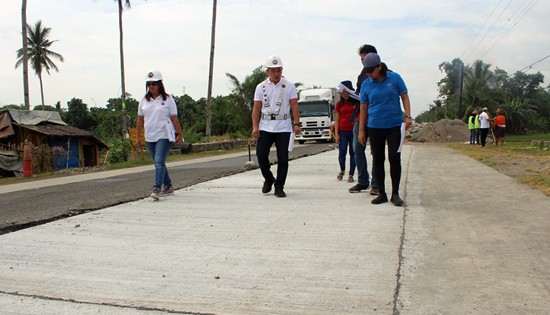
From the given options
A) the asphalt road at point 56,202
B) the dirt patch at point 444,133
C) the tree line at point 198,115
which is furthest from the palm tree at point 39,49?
the asphalt road at point 56,202

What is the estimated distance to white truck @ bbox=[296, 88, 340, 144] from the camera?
92.3 ft

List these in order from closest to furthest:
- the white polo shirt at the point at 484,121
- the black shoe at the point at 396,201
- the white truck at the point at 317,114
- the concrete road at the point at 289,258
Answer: the concrete road at the point at 289,258
the black shoe at the point at 396,201
the white polo shirt at the point at 484,121
the white truck at the point at 317,114

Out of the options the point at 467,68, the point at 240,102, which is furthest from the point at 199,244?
the point at 467,68

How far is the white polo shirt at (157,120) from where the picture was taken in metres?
6.47

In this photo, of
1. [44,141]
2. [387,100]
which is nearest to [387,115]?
[387,100]

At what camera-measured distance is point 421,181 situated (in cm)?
772

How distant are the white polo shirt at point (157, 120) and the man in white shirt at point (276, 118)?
113 cm

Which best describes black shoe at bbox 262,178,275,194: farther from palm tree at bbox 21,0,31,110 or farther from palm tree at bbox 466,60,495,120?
palm tree at bbox 466,60,495,120

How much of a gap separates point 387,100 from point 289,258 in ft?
8.66

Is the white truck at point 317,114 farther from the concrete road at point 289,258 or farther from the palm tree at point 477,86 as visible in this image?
the palm tree at point 477,86

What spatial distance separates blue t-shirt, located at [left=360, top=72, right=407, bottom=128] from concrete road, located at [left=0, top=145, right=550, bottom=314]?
94 cm

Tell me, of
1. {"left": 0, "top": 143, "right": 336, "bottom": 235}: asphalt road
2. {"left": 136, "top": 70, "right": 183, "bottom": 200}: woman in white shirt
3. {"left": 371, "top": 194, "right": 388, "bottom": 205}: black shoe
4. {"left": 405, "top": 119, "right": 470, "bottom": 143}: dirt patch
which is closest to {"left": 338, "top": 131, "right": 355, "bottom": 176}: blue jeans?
{"left": 0, "top": 143, "right": 336, "bottom": 235}: asphalt road

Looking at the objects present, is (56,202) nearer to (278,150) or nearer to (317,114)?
(278,150)

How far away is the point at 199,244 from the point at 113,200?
9.22ft
